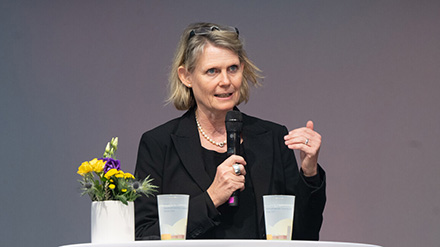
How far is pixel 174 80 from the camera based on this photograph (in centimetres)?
286

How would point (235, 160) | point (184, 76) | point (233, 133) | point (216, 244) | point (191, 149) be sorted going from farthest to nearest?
1. point (184, 76)
2. point (191, 149)
3. point (233, 133)
4. point (235, 160)
5. point (216, 244)

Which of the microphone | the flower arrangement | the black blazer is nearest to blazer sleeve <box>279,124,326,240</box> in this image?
the black blazer

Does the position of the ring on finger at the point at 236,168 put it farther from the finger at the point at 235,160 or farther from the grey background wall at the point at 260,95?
the grey background wall at the point at 260,95

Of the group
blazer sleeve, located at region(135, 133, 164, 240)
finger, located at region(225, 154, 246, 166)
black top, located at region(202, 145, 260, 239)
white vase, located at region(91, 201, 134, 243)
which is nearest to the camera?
white vase, located at region(91, 201, 134, 243)

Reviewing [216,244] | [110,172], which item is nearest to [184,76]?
[110,172]

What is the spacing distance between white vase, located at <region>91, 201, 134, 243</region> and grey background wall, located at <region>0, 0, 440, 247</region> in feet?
5.75

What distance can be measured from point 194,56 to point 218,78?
0.17 metres

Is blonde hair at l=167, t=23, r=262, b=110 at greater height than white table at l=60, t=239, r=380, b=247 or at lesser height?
greater

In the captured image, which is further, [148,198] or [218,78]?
[218,78]

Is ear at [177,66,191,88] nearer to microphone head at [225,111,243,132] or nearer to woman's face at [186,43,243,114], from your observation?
woman's face at [186,43,243,114]

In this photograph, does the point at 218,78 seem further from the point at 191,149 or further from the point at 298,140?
the point at 298,140

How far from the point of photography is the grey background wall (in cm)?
379

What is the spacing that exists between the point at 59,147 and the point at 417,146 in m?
1.98

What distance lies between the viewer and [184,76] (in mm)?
2812
